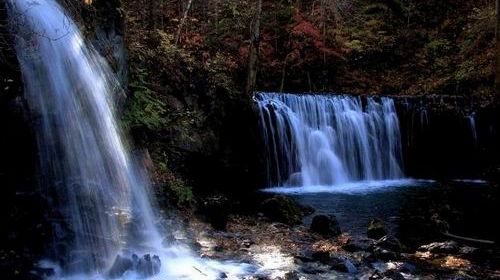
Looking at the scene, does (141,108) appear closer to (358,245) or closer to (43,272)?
(43,272)

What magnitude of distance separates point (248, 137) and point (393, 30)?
15152mm

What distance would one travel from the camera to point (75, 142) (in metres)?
7.32

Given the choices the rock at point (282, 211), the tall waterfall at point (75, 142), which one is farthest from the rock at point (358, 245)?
the tall waterfall at point (75, 142)

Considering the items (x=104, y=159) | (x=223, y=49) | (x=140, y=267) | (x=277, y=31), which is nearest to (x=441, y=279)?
→ (x=140, y=267)

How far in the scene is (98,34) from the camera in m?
9.17

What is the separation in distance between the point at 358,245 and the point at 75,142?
520 cm

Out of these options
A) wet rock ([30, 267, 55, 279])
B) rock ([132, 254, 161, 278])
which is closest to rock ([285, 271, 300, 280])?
rock ([132, 254, 161, 278])

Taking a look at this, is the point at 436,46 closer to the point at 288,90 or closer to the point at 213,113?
the point at 288,90

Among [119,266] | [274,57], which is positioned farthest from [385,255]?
[274,57]

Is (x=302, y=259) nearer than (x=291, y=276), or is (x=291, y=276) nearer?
(x=291, y=276)

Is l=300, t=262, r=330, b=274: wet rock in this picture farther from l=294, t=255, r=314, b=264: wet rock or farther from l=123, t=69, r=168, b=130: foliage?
l=123, t=69, r=168, b=130: foliage

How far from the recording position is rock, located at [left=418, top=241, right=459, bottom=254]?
8468 mm

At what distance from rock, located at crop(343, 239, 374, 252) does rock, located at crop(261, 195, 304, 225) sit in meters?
1.74

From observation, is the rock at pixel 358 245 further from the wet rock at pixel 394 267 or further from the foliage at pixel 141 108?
the foliage at pixel 141 108
